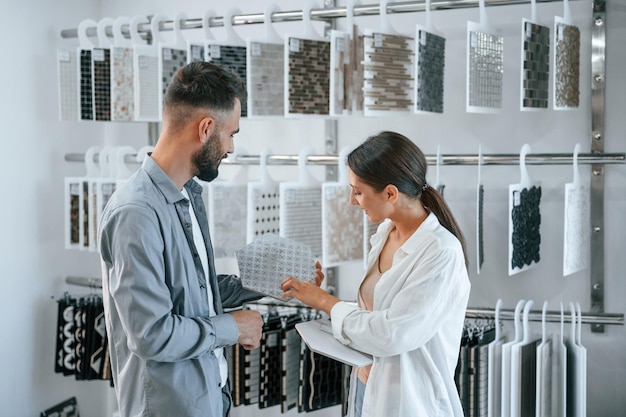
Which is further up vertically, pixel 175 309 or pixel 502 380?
pixel 175 309

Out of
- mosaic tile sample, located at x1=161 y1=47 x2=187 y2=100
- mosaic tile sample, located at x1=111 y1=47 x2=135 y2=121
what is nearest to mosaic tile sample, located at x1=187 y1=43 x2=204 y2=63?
mosaic tile sample, located at x1=161 y1=47 x2=187 y2=100

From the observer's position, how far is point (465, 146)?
10.3ft

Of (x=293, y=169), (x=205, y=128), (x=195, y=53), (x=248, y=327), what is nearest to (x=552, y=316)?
(x=248, y=327)

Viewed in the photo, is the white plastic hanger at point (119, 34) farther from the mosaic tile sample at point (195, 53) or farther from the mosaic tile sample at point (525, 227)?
the mosaic tile sample at point (525, 227)

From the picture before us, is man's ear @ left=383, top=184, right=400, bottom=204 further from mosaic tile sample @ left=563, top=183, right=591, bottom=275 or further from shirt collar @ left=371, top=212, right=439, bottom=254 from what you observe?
mosaic tile sample @ left=563, top=183, right=591, bottom=275

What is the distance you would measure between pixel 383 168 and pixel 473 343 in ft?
3.25

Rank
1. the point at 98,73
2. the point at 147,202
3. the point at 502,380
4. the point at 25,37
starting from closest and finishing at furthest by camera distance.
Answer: the point at 147,202, the point at 502,380, the point at 98,73, the point at 25,37

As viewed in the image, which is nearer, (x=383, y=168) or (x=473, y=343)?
(x=383, y=168)

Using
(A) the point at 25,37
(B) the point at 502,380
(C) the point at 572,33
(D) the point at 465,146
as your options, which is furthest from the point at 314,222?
(A) the point at 25,37

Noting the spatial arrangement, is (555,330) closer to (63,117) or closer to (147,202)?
(147,202)

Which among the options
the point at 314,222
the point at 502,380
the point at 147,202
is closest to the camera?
the point at 147,202

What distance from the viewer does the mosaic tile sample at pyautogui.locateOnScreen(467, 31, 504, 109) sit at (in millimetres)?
2625

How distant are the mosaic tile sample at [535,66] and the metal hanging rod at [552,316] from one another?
0.73 metres

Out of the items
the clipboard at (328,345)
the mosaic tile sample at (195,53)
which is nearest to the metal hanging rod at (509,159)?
the mosaic tile sample at (195,53)
